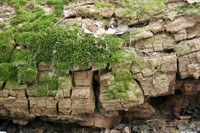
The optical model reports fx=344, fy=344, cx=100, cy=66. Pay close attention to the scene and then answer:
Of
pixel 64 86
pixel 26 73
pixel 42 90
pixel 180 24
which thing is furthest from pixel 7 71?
pixel 180 24

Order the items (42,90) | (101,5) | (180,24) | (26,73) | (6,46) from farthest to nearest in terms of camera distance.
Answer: (101,5) < (180,24) < (6,46) < (42,90) < (26,73)

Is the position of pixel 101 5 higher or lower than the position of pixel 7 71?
higher

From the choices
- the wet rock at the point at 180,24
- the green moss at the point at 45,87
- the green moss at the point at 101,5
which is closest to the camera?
the green moss at the point at 45,87

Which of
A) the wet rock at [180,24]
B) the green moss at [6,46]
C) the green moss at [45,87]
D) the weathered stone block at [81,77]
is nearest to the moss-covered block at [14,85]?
the green moss at [45,87]

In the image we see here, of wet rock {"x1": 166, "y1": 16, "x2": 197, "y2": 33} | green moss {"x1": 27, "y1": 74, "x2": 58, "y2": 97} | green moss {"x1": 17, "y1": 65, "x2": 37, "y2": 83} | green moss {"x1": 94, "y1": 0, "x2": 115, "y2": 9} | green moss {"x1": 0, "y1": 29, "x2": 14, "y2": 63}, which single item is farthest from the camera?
green moss {"x1": 94, "y1": 0, "x2": 115, "y2": 9}

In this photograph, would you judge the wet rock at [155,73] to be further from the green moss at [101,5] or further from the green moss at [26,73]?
the green moss at [26,73]

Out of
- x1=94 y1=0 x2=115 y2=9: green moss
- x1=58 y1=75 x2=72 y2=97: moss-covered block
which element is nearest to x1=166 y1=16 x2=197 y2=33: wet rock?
x1=94 y1=0 x2=115 y2=9: green moss

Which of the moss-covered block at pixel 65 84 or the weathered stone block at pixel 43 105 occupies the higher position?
the moss-covered block at pixel 65 84

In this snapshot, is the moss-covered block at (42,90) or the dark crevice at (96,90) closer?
the moss-covered block at (42,90)

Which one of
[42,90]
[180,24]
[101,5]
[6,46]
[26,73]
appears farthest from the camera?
[101,5]

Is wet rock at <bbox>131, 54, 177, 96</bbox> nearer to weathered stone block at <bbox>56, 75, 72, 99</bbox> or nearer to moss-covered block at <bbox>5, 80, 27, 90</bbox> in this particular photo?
weathered stone block at <bbox>56, 75, 72, 99</bbox>

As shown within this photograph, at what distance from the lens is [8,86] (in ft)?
20.2

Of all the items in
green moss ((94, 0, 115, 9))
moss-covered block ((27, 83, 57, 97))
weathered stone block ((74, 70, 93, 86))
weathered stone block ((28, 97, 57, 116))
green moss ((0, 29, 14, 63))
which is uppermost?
green moss ((94, 0, 115, 9))

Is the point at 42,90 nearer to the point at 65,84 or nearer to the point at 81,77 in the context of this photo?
the point at 65,84
